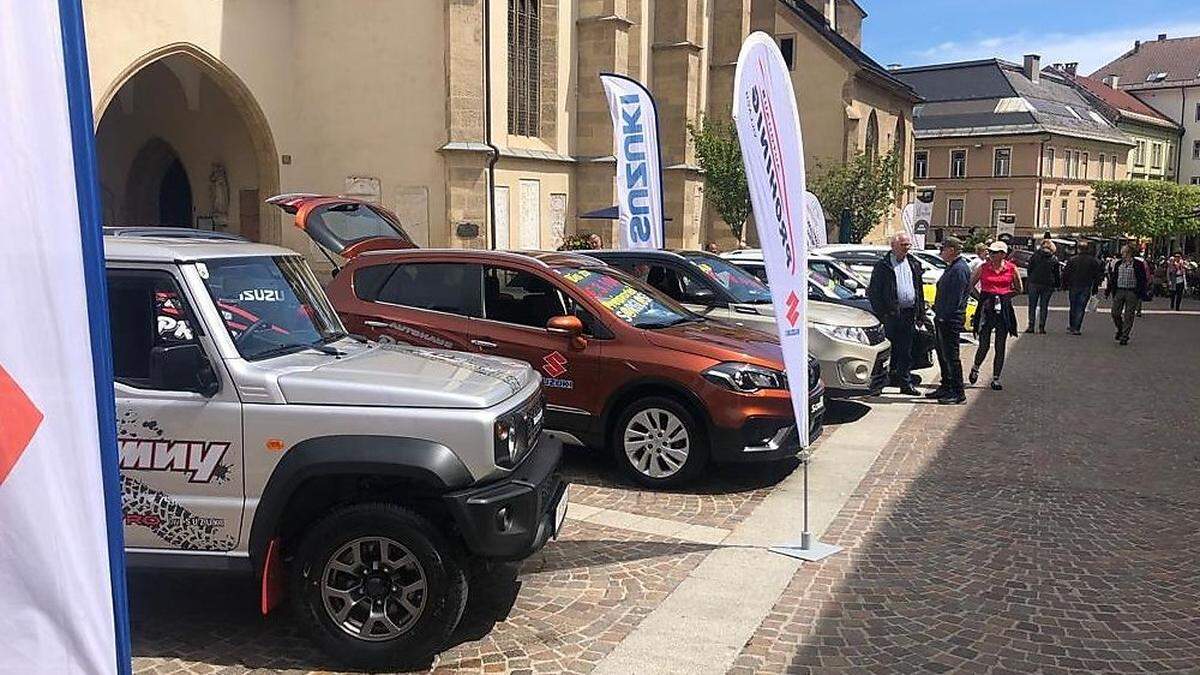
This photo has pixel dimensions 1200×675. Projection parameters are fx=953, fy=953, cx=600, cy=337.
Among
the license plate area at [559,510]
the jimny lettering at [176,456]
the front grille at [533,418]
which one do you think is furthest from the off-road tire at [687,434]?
the jimny lettering at [176,456]

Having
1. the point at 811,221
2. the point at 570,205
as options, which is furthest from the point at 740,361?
the point at 570,205

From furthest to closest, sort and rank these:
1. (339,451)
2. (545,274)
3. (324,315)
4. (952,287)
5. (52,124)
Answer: (952,287)
(545,274)
(324,315)
(339,451)
(52,124)

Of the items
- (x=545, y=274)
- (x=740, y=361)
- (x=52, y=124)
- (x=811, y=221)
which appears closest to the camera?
(x=52, y=124)

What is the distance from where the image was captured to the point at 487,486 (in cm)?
403

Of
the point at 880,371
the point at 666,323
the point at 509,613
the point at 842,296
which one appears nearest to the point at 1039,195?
the point at 842,296

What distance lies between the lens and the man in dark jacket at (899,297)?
10.9 metres

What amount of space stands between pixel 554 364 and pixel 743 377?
4.60 feet

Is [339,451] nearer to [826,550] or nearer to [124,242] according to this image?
[124,242]

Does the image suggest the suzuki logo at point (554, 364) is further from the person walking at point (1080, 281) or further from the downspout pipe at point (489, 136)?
the person walking at point (1080, 281)

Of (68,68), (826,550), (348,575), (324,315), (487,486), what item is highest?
(68,68)

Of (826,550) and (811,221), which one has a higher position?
(811,221)

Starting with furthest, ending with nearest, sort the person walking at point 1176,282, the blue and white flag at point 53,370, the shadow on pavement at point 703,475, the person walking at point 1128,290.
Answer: the person walking at point 1176,282
the person walking at point 1128,290
the shadow on pavement at point 703,475
the blue and white flag at point 53,370

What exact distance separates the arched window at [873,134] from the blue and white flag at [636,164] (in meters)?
29.3

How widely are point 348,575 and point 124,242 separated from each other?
1.88 meters
